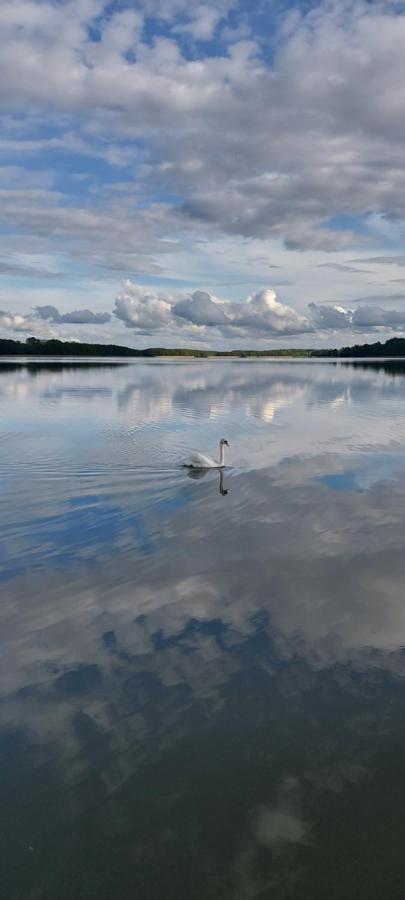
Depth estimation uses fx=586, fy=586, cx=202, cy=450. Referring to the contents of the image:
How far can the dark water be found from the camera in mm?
6043

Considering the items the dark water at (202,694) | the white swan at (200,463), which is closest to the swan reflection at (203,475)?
the white swan at (200,463)

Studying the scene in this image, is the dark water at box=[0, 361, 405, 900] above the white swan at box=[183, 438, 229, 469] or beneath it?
beneath

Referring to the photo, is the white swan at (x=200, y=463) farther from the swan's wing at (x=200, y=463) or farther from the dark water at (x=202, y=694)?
the dark water at (x=202, y=694)

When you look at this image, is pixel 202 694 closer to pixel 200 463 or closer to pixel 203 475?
pixel 203 475

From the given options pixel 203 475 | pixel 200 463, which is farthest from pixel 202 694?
pixel 200 463

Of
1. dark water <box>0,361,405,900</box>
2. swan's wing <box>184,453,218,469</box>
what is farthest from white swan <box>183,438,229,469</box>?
dark water <box>0,361,405,900</box>

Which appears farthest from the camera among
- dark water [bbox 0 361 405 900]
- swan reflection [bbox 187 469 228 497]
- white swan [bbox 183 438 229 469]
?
white swan [bbox 183 438 229 469]

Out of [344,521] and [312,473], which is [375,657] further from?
[312,473]

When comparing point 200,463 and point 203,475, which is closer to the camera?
point 203,475

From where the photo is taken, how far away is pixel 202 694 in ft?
28.1

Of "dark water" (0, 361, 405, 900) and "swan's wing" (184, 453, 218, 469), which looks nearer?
"dark water" (0, 361, 405, 900)

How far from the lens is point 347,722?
26.3 feet

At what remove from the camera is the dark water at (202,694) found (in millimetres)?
6043

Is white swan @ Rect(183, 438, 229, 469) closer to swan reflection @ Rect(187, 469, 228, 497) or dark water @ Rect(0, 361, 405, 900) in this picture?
swan reflection @ Rect(187, 469, 228, 497)
